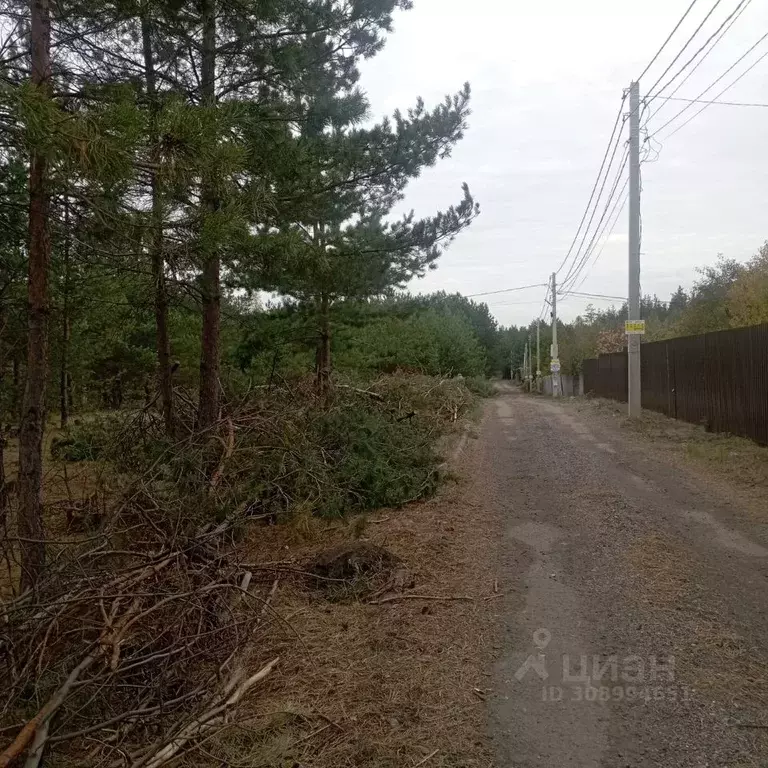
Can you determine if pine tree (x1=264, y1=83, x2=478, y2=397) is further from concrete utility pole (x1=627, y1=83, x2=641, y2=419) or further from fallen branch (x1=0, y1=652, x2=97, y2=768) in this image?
concrete utility pole (x1=627, y1=83, x2=641, y2=419)

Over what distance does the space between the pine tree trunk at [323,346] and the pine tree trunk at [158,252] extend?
128 inches

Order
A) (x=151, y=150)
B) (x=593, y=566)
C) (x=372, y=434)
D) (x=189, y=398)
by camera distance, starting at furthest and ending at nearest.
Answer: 1. (x=189, y=398)
2. (x=372, y=434)
3. (x=593, y=566)
4. (x=151, y=150)

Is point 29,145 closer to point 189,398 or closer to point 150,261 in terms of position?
point 150,261

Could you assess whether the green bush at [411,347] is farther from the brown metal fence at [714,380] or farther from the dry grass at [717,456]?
the brown metal fence at [714,380]

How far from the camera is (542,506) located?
8078mm

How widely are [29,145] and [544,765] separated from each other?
443 cm

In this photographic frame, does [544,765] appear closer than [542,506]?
Yes

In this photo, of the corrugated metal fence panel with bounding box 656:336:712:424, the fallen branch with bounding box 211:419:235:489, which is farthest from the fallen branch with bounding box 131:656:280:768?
the corrugated metal fence panel with bounding box 656:336:712:424

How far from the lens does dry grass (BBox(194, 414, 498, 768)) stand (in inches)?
123

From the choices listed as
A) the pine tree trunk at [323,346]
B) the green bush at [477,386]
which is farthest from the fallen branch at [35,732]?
the green bush at [477,386]

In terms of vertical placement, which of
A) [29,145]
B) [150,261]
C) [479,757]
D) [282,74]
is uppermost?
[282,74]

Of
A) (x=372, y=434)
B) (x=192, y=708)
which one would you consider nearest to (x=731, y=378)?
(x=372, y=434)

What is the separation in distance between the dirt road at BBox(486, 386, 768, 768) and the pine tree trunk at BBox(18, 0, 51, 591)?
3510 millimetres

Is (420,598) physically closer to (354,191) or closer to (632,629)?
(632,629)
